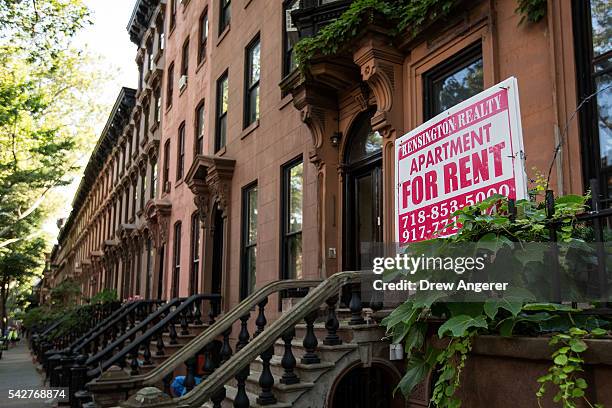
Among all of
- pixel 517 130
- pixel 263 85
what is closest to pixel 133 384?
pixel 517 130

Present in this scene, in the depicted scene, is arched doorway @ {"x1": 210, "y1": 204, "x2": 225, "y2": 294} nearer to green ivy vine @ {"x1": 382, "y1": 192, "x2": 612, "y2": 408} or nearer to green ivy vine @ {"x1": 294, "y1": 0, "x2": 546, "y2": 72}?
green ivy vine @ {"x1": 294, "y1": 0, "x2": 546, "y2": 72}

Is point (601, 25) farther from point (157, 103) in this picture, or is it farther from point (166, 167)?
point (157, 103)

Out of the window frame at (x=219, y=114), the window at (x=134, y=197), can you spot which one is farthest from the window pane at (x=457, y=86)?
the window at (x=134, y=197)

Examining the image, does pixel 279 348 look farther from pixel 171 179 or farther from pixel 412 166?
pixel 171 179

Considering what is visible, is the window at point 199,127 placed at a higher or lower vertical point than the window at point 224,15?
lower

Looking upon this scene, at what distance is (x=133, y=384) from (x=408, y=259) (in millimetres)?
4768

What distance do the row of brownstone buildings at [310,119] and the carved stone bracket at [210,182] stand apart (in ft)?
0.12

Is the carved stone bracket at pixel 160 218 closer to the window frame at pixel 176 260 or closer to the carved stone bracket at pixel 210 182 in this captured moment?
the window frame at pixel 176 260

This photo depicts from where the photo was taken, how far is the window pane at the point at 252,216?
455 inches

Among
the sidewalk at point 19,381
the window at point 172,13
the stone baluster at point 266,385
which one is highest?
the window at point 172,13

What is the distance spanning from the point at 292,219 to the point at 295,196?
0.43m

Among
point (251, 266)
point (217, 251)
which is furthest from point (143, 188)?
point (251, 266)

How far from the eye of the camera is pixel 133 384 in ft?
22.1

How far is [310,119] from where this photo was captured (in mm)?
8617
